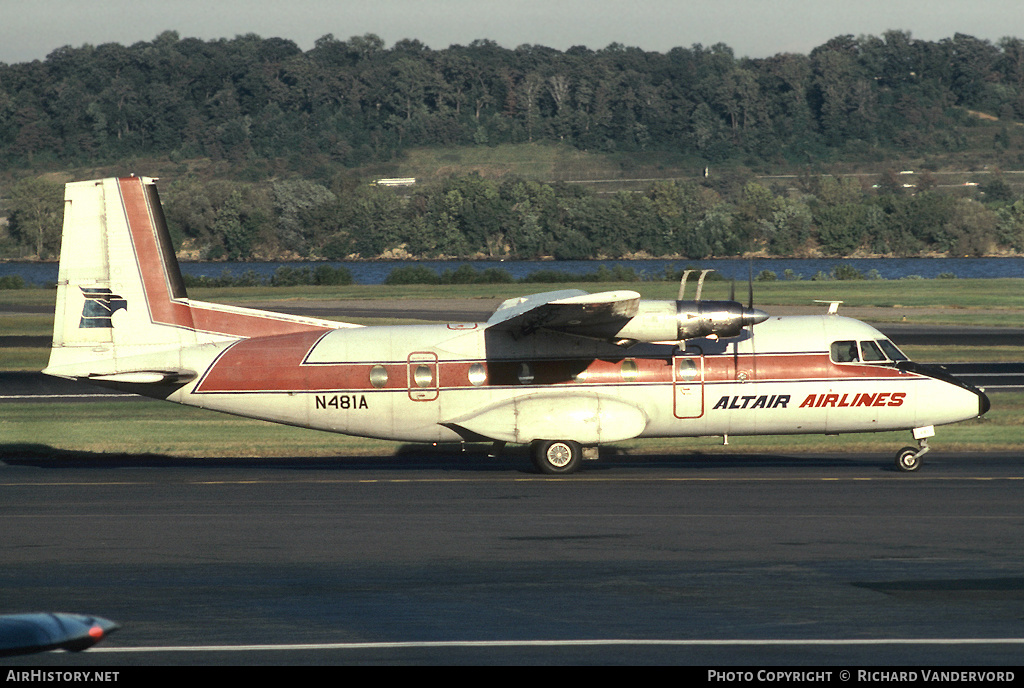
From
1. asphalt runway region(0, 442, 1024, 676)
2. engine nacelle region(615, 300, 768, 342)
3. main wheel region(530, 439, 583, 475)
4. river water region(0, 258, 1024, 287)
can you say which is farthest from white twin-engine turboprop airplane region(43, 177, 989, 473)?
river water region(0, 258, 1024, 287)

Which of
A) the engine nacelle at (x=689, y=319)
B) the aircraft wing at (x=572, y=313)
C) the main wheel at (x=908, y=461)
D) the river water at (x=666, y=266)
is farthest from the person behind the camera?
the river water at (x=666, y=266)

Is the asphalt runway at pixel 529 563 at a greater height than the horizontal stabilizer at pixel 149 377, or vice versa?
the horizontal stabilizer at pixel 149 377

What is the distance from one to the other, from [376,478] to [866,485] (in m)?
9.13

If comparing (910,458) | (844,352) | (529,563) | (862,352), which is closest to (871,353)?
(862,352)

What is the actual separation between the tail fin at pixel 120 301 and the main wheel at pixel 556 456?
6.02 metres

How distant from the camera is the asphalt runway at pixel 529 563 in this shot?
10.6 meters

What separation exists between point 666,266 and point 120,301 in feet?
292

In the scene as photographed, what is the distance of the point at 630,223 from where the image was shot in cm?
12206

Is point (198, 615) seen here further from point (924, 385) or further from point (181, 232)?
point (181, 232)

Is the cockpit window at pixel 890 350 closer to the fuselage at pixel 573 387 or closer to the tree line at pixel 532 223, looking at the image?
the fuselage at pixel 573 387

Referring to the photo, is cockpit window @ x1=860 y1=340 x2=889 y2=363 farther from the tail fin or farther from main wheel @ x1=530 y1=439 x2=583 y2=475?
the tail fin

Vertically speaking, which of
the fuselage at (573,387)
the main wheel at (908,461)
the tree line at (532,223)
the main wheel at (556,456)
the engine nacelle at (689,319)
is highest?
the tree line at (532,223)

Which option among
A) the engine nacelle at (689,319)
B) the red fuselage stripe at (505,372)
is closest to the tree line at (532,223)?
the red fuselage stripe at (505,372)

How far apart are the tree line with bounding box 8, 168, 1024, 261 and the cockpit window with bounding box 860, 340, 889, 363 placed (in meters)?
94.2
